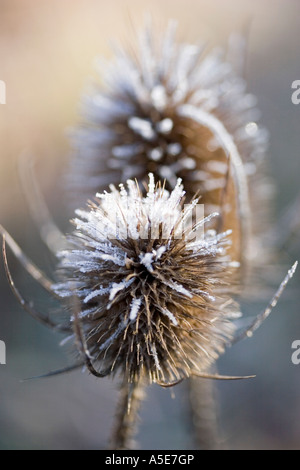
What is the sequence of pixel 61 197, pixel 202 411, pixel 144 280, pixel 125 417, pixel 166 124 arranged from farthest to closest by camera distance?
pixel 61 197 < pixel 202 411 < pixel 166 124 < pixel 125 417 < pixel 144 280

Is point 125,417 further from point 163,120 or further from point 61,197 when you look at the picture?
point 61,197

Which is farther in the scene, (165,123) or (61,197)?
(61,197)

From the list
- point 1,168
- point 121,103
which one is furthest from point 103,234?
point 1,168

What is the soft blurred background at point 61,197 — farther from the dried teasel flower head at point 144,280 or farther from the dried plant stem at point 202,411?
the dried teasel flower head at point 144,280

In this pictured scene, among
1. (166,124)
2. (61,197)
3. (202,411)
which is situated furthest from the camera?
(61,197)

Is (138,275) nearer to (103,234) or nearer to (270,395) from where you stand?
(103,234)

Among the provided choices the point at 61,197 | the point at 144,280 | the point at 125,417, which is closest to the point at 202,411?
the point at 125,417
